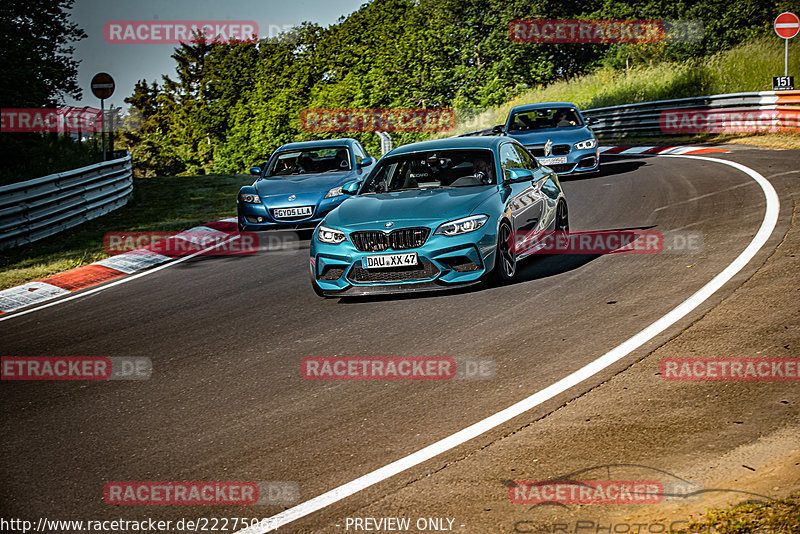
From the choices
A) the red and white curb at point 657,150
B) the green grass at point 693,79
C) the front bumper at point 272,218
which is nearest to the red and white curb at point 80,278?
the front bumper at point 272,218

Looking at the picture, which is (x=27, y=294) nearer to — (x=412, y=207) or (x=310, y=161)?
(x=412, y=207)

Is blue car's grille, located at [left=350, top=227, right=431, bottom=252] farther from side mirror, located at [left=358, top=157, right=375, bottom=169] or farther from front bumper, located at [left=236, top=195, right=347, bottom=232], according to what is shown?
side mirror, located at [left=358, top=157, right=375, bottom=169]

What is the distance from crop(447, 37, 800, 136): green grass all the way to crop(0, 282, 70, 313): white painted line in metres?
25.4

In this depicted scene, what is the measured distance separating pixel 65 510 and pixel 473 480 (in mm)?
2011

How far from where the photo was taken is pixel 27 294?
34.4 ft

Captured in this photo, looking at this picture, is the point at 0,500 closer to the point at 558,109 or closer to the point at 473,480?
the point at 473,480

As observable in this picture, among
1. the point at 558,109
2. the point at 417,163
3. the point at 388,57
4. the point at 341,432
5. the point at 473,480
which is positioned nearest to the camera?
the point at 473,480

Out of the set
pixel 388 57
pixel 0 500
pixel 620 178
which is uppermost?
pixel 388 57

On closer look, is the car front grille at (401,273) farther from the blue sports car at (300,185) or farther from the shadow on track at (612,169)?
the shadow on track at (612,169)

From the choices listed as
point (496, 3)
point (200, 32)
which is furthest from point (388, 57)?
point (200, 32)

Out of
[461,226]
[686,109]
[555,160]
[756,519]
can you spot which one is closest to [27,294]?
Answer: [461,226]

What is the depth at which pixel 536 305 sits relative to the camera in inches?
292

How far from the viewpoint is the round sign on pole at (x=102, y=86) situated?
21.4 metres

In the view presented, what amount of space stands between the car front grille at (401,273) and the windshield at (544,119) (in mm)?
11399
